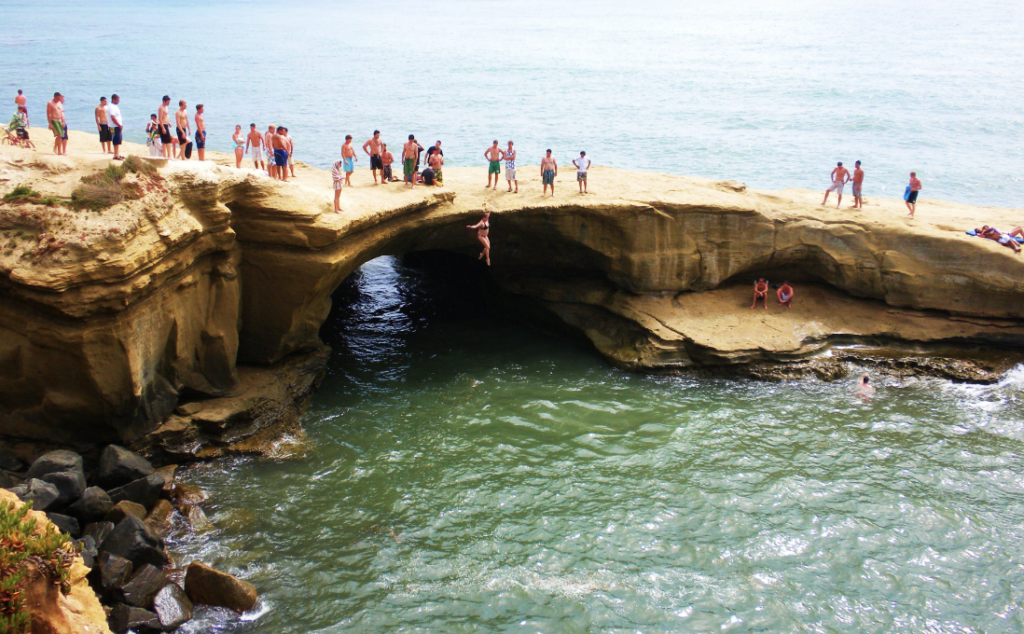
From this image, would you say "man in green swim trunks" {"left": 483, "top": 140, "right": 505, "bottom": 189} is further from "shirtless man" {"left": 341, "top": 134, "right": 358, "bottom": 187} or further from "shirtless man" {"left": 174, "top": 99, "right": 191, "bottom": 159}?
"shirtless man" {"left": 174, "top": 99, "right": 191, "bottom": 159}

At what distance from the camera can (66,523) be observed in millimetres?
12820

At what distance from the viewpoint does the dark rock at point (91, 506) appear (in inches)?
524

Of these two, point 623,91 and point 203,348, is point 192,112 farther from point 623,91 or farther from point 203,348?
point 203,348

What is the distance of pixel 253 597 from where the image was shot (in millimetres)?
12219

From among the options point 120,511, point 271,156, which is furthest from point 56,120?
point 120,511

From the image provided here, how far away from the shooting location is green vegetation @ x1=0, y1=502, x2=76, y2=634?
8.46 meters

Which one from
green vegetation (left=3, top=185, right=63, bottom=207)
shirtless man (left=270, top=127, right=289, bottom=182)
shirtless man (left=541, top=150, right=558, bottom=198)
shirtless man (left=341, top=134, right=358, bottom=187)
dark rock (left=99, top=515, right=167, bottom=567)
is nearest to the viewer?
dark rock (left=99, top=515, right=167, bottom=567)

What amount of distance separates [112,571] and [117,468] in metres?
2.79

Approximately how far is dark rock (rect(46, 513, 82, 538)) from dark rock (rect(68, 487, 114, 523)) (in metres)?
0.24

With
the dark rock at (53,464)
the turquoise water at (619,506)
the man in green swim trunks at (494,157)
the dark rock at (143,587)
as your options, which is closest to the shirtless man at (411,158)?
the man in green swim trunks at (494,157)

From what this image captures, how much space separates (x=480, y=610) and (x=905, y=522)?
28.6 ft

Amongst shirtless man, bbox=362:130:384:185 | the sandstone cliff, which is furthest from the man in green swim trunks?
shirtless man, bbox=362:130:384:185

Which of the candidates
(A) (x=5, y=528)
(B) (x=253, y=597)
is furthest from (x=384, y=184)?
(A) (x=5, y=528)

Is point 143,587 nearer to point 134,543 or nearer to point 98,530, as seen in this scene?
point 134,543
